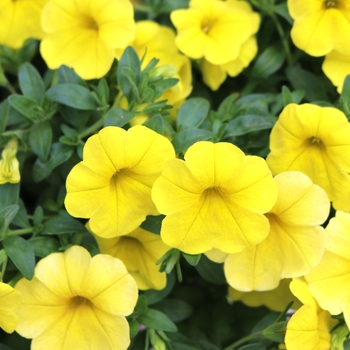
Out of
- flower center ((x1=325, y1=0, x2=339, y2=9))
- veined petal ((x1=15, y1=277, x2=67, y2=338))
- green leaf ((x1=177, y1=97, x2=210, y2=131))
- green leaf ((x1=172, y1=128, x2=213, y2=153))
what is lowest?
veined petal ((x1=15, y1=277, x2=67, y2=338))

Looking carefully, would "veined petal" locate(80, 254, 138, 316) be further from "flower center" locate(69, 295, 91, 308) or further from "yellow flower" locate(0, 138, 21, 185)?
"yellow flower" locate(0, 138, 21, 185)

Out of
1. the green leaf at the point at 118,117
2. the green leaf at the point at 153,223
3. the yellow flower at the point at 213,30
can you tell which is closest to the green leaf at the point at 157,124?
the green leaf at the point at 118,117

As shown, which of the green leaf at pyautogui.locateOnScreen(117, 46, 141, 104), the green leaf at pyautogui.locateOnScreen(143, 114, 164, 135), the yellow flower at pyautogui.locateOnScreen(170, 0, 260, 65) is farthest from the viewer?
the yellow flower at pyautogui.locateOnScreen(170, 0, 260, 65)

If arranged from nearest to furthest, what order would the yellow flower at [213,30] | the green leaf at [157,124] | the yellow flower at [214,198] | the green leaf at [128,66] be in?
1. the yellow flower at [214,198]
2. the green leaf at [157,124]
3. the green leaf at [128,66]
4. the yellow flower at [213,30]

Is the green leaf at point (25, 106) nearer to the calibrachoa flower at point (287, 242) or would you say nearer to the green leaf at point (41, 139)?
the green leaf at point (41, 139)

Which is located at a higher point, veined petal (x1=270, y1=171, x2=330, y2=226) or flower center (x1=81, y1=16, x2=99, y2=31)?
flower center (x1=81, y1=16, x2=99, y2=31)

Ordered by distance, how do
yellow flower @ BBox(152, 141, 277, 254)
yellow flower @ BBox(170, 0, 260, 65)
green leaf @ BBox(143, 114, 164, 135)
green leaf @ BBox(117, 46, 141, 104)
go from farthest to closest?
1. yellow flower @ BBox(170, 0, 260, 65)
2. green leaf @ BBox(117, 46, 141, 104)
3. green leaf @ BBox(143, 114, 164, 135)
4. yellow flower @ BBox(152, 141, 277, 254)

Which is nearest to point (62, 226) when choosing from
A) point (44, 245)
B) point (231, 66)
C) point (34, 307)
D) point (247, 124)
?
point (44, 245)

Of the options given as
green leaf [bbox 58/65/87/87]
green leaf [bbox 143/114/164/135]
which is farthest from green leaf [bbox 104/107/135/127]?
green leaf [bbox 58/65/87/87]
